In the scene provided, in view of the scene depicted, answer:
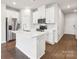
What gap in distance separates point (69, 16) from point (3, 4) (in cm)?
737

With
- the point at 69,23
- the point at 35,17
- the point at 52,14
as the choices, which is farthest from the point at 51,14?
the point at 69,23

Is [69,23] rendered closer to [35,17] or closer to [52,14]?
[52,14]

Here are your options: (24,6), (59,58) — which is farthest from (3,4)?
(59,58)

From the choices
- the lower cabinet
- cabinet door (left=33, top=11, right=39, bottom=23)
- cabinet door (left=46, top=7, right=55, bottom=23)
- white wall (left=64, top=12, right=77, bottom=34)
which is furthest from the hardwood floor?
white wall (left=64, top=12, right=77, bottom=34)

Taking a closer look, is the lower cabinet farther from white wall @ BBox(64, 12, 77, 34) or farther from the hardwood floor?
white wall @ BBox(64, 12, 77, 34)

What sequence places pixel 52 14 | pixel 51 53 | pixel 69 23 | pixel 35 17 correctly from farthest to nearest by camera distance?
pixel 69 23 < pixel 52 14 < pixel 35 17 < pixel 51 53

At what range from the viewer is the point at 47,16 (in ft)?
17.8

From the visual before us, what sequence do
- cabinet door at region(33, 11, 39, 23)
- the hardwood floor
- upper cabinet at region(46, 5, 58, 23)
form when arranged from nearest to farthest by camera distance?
1. the hardwood floor
2. cabinet door at region(33, 11, 39, 23)
3. upper cabinet at region(46, 5, 58, 23)

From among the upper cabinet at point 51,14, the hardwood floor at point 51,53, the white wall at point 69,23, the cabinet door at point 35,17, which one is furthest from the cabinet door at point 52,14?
the white wall at point 69,23

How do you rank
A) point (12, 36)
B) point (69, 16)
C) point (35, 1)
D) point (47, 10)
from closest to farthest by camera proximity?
point (35, 1), point (47, 10), point (12, 36), point (69, 16)

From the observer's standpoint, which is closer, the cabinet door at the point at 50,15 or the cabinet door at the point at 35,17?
the cabinet door at the point at 35,17

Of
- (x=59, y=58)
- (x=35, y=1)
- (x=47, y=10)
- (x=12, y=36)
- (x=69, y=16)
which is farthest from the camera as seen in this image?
(x=69, y=16)

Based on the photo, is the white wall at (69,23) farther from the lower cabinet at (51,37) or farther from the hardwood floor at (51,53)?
the hardwood floor at (51,53)

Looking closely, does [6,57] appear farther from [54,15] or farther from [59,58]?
[54,15]
